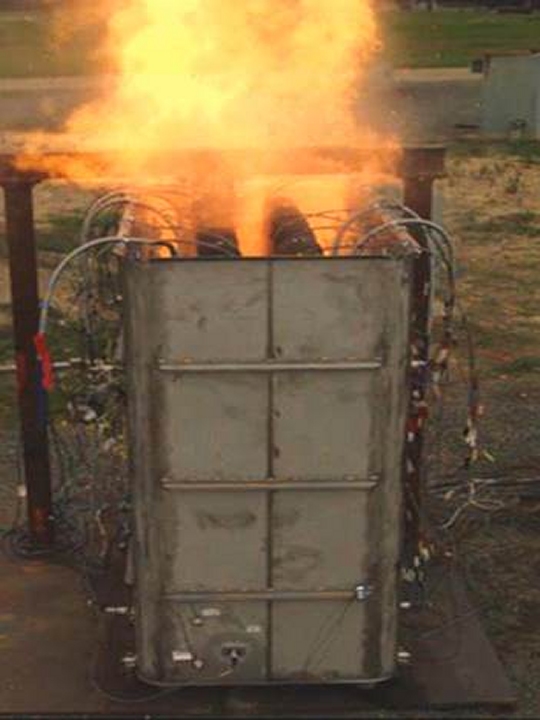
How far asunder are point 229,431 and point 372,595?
59.9 inches

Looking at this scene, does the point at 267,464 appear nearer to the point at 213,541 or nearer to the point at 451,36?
the point at 213,541

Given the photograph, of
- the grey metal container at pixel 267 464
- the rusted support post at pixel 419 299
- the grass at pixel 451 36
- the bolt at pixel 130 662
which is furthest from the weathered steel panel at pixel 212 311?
the grass at pixel 451 36

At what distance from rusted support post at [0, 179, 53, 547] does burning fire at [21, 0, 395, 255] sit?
0.50 meters

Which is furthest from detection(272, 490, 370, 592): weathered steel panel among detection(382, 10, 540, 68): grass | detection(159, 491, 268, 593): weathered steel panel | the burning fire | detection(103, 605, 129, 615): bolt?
detection(382, 10, 540, 68): grass

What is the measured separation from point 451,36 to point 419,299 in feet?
208

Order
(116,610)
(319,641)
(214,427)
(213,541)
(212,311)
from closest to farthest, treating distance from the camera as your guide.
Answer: (212,311) → (214,427) → (213,541) → (319,641) → (116,610)

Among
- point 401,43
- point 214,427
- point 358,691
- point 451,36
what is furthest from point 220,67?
point 451,36

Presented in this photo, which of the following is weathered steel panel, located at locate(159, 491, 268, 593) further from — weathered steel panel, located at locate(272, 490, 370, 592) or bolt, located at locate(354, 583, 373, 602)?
bolt, located at locate(354, 583, 373, 602)

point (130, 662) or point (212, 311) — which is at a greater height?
point (212, 311)

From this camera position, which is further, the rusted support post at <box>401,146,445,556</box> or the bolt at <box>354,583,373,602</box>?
the rusted support post at <box>401,146,445,556</box>

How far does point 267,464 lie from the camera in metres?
6.81

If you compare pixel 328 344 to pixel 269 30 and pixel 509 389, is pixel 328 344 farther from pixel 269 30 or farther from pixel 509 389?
pixel 509 389

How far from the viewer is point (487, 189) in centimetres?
2781

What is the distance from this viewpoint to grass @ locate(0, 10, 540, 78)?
57.6m
